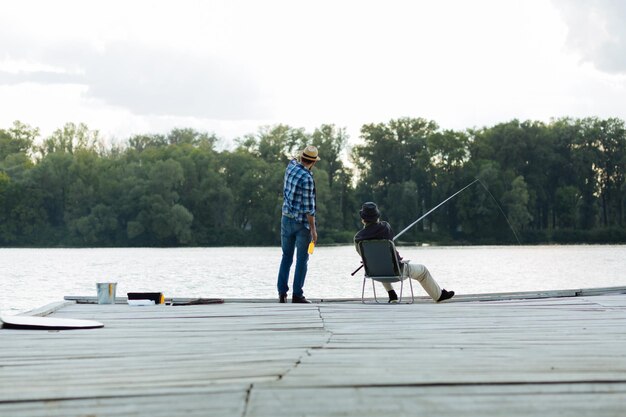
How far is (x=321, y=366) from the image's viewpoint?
12.5ft

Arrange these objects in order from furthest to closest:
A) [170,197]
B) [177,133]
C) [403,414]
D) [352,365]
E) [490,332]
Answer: [177,133] < [170,197] < [490,332] < [352,365] < [403,414]

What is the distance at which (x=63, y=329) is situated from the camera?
18.1ft

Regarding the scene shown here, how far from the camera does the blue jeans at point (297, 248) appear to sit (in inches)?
325

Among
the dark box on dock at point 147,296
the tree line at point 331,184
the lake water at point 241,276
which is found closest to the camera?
the dark box on dock at point 147,296

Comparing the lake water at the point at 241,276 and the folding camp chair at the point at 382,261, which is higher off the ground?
the folding camp chair at the point at 382,261

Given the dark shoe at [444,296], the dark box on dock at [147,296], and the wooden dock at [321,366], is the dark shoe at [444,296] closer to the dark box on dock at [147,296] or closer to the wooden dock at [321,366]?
the wooden dock at [321,366]

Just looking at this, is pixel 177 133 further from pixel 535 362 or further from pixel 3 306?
pixel 535 362

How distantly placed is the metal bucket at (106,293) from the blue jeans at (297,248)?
1.39 m

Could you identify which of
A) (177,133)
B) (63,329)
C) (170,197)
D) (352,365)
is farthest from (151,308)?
(177,133)

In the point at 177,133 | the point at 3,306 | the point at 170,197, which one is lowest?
the point at 3,306

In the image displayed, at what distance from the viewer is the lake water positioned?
26.4m

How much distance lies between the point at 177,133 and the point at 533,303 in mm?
71796

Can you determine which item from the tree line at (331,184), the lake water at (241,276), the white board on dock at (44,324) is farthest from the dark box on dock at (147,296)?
the tree line at (331,184)

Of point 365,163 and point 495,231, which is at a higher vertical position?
point 365,163
